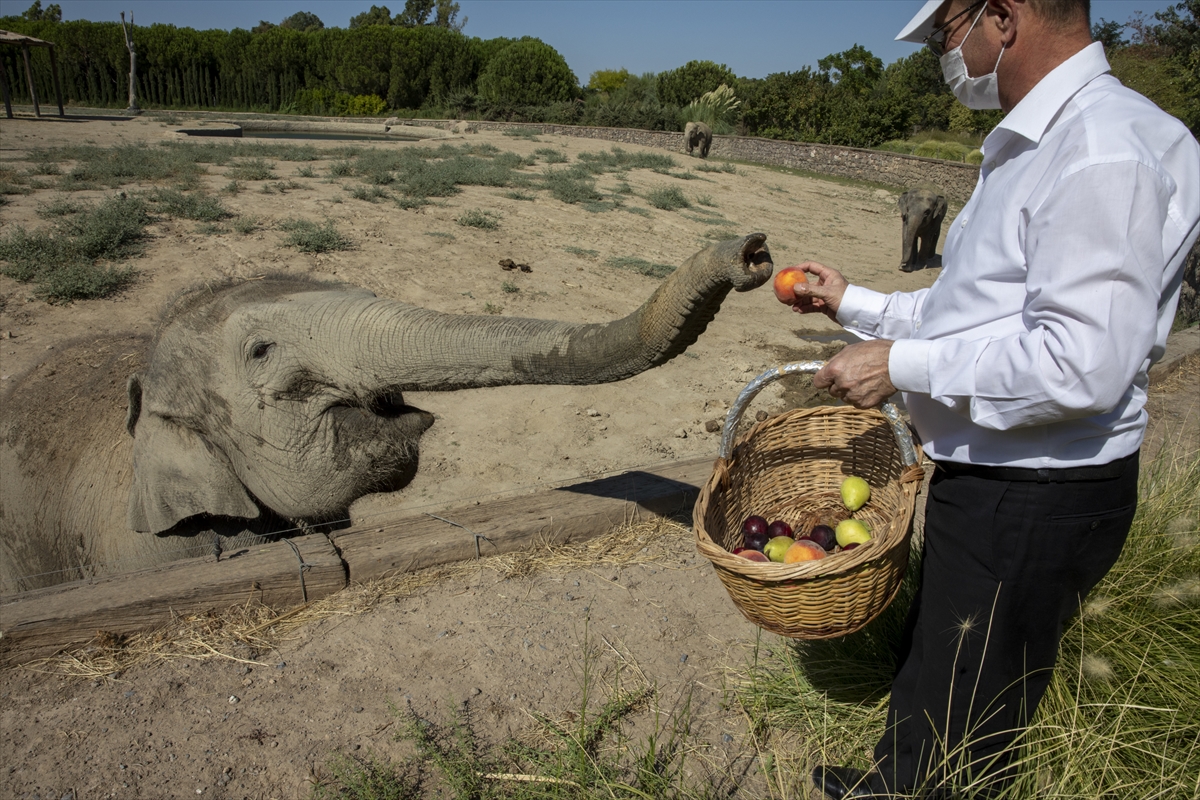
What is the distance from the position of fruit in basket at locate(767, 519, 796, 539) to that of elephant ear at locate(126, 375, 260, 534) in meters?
2.50

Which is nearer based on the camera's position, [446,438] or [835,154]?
[446,438]

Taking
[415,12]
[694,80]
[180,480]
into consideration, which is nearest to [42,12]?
[415,12]

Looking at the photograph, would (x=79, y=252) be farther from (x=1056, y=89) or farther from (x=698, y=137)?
(x=698, y=137)

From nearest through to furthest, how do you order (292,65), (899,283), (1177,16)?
(899,283) < (1177,16) < (292,65)

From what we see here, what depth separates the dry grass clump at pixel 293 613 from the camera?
3.27 m

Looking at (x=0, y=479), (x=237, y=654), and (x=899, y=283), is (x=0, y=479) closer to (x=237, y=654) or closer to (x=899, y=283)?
(x=237, y=654)

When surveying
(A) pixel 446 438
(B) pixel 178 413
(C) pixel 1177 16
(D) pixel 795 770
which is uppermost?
(C) pixel 1177 16

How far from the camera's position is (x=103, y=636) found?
329 cm

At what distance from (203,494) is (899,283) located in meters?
12.3

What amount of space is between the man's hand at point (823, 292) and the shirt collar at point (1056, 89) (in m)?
0.80

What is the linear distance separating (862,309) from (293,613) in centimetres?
279

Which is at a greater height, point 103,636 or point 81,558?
point 103,636

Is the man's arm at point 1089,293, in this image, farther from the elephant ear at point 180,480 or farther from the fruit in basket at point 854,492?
the elephant ear at point 180,480

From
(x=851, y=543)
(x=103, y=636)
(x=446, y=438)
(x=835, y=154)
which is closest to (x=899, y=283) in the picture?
(x=446, y=438)
